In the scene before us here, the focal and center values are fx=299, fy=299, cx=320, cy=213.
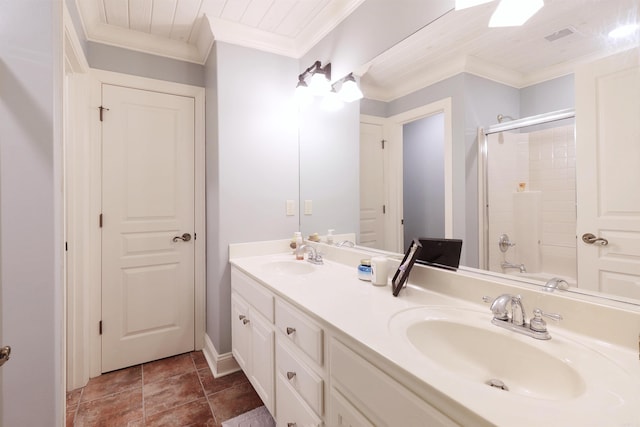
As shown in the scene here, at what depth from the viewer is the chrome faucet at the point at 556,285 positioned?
93cm

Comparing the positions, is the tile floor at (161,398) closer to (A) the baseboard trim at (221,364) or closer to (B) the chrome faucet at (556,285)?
(A) the baseboard trim at (221,364)

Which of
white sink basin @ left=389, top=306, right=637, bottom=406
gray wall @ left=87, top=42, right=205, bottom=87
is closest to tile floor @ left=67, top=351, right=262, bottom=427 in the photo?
white sink basin @ left=389, top=306, right=637, bottom=406

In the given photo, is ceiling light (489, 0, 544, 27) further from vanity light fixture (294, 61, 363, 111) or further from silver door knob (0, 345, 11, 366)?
silver door knob (0, 345, 11, 366)

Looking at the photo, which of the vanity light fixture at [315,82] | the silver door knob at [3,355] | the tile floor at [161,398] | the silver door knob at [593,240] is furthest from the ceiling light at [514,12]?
the tile floor at [161,398]

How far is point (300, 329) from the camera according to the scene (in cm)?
113

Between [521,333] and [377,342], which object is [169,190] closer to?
[377,342]

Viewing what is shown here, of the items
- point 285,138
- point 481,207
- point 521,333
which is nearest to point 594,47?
point 481,207

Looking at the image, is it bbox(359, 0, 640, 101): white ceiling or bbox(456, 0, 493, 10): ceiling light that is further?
bbox(456, 0, 493, 10): ceiling light

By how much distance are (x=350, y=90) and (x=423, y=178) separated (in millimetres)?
758

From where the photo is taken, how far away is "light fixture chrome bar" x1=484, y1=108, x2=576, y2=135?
3.00ft

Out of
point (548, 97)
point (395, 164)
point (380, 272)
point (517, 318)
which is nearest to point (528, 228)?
point (517, 318)

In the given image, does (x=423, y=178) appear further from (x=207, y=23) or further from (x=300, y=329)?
(x=207, y=23)

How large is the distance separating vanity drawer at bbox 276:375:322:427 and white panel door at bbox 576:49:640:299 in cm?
99

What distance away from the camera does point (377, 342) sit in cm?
81
